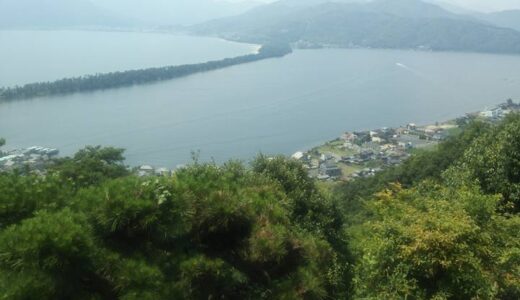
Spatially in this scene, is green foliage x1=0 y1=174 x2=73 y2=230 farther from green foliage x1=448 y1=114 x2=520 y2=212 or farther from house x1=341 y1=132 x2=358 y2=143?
house x1=341 y1=132 x2=358 y2=143

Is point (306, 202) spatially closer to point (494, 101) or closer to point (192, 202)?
point (192, 202)

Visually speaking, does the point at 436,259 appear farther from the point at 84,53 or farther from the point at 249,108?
the point at 84,53

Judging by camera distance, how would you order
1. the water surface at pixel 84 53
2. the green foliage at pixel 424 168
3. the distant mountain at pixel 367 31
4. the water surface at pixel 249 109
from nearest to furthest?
1. the green foliage at pixel 424 168
2. the water surface at pixel 249 109
3. the water surface at pixel 84 53
4. the distant mountain at pixel 367 31

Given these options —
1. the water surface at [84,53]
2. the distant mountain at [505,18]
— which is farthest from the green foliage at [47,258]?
the distant mountain at [505,18]

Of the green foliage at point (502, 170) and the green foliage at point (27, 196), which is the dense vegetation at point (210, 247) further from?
the green foliage at point (502, 170)

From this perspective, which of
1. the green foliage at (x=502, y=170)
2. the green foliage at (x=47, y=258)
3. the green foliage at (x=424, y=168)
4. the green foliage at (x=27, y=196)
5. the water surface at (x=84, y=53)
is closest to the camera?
the green foliage at (x=47, y=258)

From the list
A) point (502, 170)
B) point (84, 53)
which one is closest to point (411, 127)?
point (502, 170)

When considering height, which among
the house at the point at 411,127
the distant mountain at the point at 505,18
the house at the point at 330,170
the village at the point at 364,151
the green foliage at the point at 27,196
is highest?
the distant mountain at the point at 505,18
